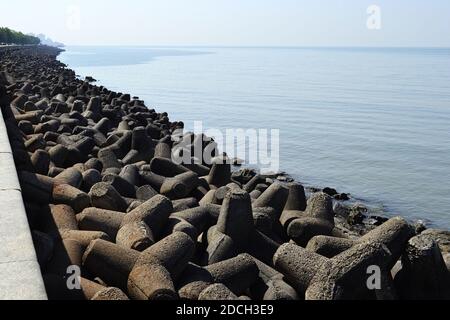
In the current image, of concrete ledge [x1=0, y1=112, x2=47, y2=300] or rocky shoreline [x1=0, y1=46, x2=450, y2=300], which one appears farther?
rocky shoreline [x1=0, y1=46, x2=450, y2=300]

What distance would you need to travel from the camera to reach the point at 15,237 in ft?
14.6

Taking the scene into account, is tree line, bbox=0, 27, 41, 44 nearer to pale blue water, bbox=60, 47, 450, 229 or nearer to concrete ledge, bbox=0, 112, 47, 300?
pale blue water, bbox=60, 47, 450, 229

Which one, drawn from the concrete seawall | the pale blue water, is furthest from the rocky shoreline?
the pale blue water

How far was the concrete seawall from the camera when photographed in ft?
12.0

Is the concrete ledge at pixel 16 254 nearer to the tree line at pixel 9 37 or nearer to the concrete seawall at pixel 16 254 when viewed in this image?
the concrete seawall at pixel 16 254

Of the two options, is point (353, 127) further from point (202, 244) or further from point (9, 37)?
point (9, 37)

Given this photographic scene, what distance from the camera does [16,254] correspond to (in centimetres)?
417

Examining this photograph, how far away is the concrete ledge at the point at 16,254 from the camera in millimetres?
3662

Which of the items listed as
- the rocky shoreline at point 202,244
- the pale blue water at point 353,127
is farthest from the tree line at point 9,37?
the rocky shoreline at point 202,244

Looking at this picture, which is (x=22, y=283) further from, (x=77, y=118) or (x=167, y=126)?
(x=167, y=126)

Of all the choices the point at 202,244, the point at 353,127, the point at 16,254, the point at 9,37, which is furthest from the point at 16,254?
the point at 9,37

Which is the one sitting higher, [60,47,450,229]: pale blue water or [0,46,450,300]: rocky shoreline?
[0,46,450,300]: rocky shoreline

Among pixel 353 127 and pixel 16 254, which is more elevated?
pixel 16 254

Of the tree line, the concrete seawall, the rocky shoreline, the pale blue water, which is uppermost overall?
the tree line
